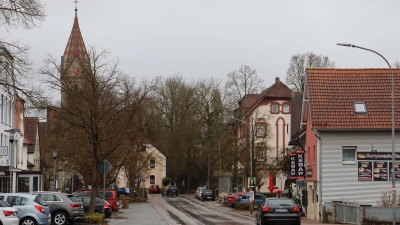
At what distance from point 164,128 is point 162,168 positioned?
22.2 meters

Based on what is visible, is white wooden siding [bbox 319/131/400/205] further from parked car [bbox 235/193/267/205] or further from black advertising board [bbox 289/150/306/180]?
parked car [bbox 235/193/267/205]

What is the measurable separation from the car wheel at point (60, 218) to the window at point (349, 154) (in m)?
17.1

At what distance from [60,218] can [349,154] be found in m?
17.7

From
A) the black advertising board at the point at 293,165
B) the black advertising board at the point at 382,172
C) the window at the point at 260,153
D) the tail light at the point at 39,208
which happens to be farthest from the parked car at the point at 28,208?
the window at the point at 260,153

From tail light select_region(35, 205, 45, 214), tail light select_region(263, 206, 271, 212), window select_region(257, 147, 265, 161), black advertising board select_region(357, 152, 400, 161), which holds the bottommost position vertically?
tail light select_region(263, 206, 271, 212)

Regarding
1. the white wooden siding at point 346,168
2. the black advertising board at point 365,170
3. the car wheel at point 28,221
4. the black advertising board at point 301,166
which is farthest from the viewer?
the black advertising board at point 301,166

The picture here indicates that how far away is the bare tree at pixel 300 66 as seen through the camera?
263ft

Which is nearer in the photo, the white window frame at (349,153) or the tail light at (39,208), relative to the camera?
the tail light at (39,208)

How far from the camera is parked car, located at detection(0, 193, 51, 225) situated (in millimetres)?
25891

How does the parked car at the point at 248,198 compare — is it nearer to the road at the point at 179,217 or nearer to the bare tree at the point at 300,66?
the road at the point at 179,217

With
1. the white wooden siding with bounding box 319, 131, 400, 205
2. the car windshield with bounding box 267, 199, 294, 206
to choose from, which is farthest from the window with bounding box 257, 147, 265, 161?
the car windshield with bounding box 267, 199, 294, 206

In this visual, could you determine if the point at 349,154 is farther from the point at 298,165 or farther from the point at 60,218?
the point at 60,218

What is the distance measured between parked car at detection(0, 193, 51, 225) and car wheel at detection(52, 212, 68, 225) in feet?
12.5

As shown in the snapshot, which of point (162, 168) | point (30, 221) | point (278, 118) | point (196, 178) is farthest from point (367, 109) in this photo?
point (162, 168)
